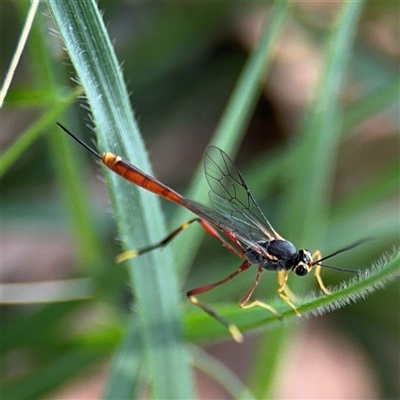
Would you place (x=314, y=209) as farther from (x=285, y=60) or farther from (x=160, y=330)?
(x=285, y=60)

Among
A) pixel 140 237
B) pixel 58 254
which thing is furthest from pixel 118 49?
pixel 140 237

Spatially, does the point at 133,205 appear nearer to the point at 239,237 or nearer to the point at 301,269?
the point at 239,237

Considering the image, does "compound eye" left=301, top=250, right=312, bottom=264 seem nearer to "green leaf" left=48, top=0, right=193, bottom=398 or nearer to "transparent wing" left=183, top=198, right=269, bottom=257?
"transparent wing" left=183, top=198, right=269, bottom=257

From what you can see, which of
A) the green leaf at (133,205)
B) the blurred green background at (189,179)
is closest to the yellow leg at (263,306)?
the green leaf at (133,205)

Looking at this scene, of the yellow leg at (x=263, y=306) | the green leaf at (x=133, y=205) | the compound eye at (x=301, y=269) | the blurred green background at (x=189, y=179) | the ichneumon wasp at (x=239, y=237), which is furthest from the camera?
the blurred green background at (x=189, y=179)

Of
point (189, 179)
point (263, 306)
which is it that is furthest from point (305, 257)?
point (189, 179)

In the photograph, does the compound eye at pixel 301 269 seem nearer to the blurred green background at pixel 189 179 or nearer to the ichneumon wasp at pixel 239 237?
the ichneumon wasp at pixel 239 237

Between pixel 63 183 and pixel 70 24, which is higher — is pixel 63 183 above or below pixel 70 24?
above

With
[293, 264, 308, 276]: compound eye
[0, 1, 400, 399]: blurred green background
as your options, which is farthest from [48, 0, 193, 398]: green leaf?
[0, 1, 400, 399]: blurred green background
